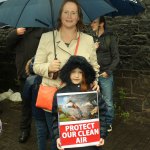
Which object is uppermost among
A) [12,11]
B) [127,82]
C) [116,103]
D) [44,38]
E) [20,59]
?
[12,11]

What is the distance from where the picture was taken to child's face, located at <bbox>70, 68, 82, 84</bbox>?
330 cm

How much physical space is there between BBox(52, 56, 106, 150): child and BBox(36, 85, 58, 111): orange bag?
0.09 metres

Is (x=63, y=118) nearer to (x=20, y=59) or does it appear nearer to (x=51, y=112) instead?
(x=51, y=112)

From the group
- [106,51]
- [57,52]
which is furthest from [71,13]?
[106,51]

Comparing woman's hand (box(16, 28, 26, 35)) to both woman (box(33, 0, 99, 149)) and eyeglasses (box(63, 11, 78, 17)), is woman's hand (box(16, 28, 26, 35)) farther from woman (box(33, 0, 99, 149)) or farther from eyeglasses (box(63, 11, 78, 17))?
eyeglasses (box(63, 11, 78, 17))

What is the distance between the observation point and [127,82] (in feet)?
19.7

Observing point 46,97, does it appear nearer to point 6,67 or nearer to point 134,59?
point 134,59

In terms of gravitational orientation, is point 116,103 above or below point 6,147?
above

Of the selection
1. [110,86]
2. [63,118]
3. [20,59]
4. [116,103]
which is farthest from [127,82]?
[63,118]

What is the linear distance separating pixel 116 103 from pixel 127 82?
1.52ft

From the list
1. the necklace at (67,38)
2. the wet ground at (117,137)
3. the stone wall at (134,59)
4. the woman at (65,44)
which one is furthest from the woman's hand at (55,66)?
the stone wall at (134,59)

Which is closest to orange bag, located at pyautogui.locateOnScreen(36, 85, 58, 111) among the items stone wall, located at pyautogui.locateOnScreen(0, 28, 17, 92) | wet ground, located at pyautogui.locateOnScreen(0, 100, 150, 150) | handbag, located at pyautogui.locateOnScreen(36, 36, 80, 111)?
handbag, located at pyautogui.locateOnScreen(36, 36, 80, 111)

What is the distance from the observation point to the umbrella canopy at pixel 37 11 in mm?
3281

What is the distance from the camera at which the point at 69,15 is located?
3342mm
